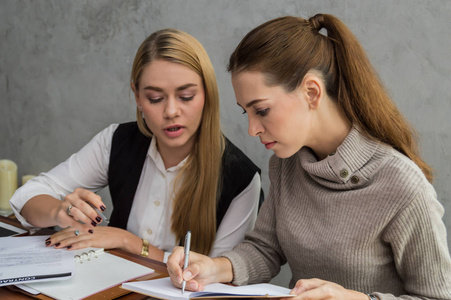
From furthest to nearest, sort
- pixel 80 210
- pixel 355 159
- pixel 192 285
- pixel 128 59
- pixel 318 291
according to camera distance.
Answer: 1. pixel 128 59
2. pixel 80 210
3. pixel 355 159
4. pixel 192 285
5. pixel 318 291

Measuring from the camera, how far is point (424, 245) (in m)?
1.10

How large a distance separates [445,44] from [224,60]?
3.08 ft

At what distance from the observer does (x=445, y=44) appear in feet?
5.62

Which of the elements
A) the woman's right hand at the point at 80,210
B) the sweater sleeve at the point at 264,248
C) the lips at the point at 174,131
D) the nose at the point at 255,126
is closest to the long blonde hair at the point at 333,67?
the nose at the point at 255,126

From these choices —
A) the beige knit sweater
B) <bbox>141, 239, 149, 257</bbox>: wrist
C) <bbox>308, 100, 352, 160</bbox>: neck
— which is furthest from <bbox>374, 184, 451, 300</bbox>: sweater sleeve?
<bbox>141, 239, 149, 257</bbox>: wrist

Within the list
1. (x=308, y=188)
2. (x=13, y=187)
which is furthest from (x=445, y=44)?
(x=13, y=187)

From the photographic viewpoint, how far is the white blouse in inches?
65.9

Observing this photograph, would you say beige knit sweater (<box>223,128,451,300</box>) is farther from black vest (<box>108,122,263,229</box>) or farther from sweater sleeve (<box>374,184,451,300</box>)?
black vest (<box>108,122,263,229</box>)

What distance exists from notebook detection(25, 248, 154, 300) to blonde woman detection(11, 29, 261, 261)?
8 cm


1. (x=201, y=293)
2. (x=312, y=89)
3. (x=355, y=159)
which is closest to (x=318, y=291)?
(x=201, y=293)

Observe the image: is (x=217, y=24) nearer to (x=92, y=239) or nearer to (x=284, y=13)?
(x=284, y=13)

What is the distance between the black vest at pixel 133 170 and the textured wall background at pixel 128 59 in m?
0.50

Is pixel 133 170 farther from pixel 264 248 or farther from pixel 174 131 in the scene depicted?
pixel 264 248

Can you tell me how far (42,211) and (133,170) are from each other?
1.20ft
